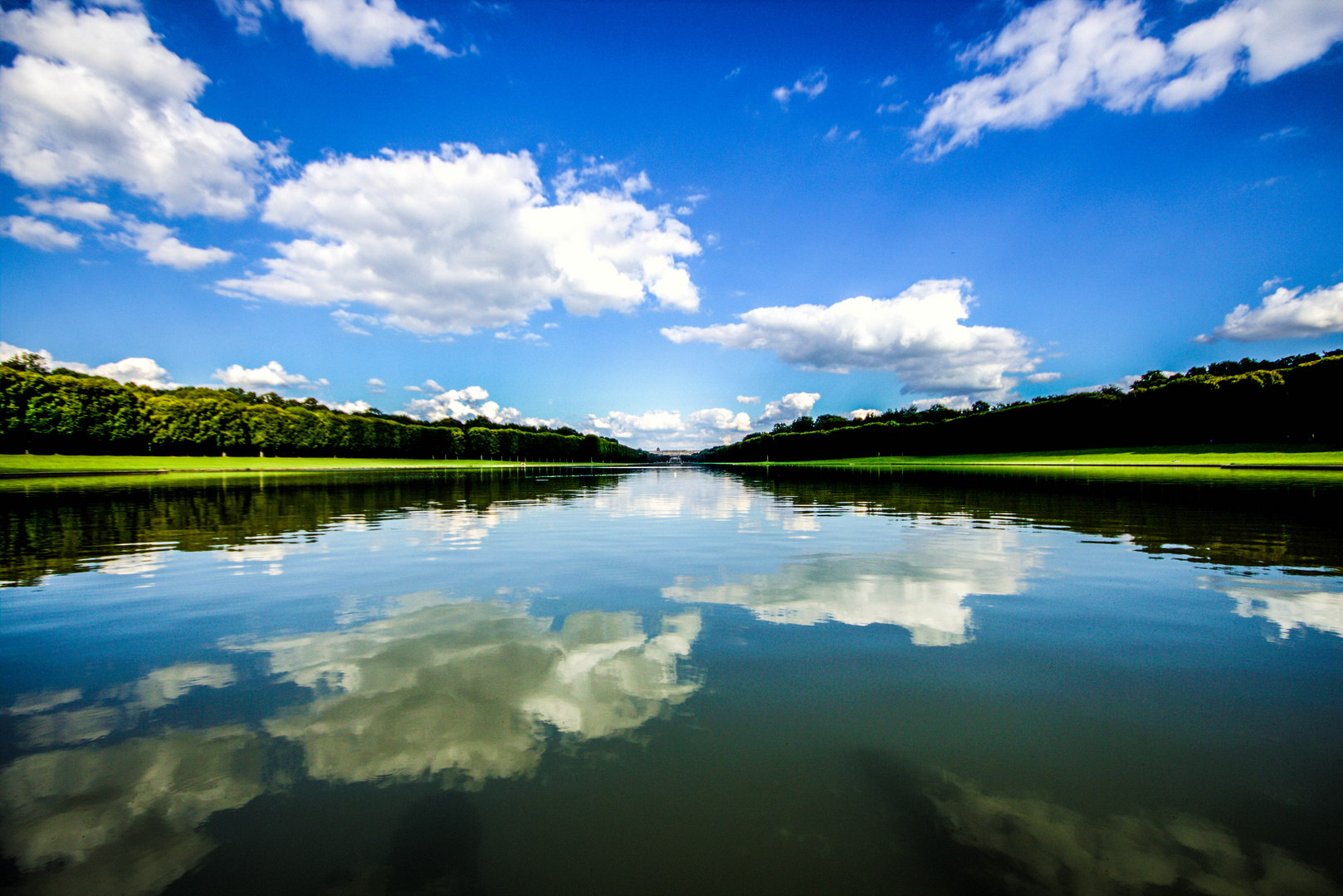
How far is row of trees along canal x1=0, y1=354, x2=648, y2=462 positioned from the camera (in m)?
67.9

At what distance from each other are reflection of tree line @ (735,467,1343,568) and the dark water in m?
1.57

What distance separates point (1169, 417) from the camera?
224 feet

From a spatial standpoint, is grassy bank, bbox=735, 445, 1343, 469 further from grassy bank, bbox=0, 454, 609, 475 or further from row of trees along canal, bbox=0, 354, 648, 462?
row of trees along canal, bbox=0, 354, 648, 462

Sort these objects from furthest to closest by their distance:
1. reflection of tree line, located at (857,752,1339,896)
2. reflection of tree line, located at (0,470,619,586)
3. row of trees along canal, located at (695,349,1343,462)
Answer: row of trees along canal, located at (695,349,1343,462), reflection of tree line, located at (0,470,619,586), reflection of tree line, located at (857,752,1339,896)

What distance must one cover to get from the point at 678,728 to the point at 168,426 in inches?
4308

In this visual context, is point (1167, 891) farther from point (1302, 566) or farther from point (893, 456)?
point (893, 456)

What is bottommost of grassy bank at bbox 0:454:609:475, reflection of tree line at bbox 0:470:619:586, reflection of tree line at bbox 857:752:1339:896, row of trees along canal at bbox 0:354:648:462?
reflection of tree line at bbox 857:752:1339:896

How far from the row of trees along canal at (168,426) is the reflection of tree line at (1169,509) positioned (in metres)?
92.2

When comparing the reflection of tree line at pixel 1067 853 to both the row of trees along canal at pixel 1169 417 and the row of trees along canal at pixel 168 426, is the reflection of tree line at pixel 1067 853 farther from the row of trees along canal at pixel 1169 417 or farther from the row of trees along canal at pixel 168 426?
the row of trees along canal at pixel 168 426

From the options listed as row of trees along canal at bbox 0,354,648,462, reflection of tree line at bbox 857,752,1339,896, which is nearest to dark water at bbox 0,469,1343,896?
reflection of tree line at bbox 857,752,1339,896

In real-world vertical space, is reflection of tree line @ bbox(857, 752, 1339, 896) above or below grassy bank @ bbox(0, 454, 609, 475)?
below

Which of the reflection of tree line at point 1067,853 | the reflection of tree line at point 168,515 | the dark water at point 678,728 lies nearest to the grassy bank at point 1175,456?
the dark water at point 678,728

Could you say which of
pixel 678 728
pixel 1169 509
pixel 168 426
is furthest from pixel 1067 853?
pixel 168 426

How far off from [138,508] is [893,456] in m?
104
